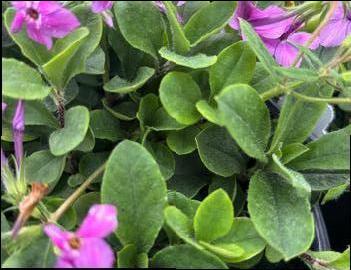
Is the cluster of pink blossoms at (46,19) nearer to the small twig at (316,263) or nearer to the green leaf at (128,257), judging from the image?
the green leaf at (128,257)

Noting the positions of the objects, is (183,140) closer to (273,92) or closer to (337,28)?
(273,92)

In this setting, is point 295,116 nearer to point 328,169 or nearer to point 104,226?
point 328,169

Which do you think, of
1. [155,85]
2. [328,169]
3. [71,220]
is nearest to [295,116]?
[328,169]

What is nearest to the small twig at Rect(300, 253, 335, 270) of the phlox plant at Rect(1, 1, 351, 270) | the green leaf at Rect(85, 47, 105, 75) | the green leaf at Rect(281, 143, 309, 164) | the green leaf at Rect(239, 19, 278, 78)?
the phlox plant at Rect(1, 1, 351, 270)

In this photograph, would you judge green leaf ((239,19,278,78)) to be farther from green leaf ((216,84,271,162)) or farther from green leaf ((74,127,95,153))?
green leaf ((74,127,95,153))

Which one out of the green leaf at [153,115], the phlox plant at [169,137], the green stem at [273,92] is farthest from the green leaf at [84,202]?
the green stem at [273,92]
